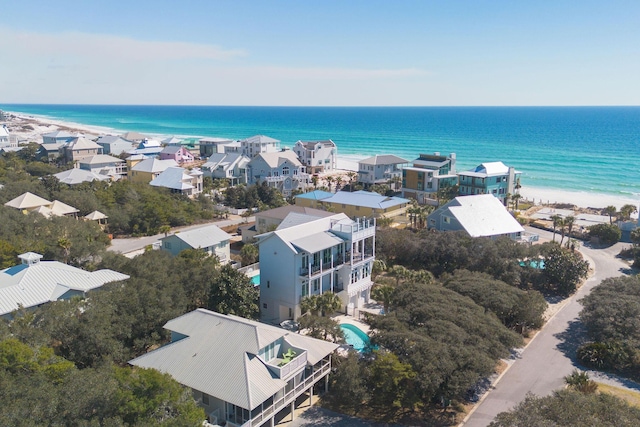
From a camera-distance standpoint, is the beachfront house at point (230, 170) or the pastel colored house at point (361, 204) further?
the beachfront house at point (230, 170)

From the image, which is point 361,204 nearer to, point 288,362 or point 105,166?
point 288,362

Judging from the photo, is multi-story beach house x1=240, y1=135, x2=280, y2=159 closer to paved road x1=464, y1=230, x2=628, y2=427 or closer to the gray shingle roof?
paved road x1=464, y1=230, x2=628, y2=427

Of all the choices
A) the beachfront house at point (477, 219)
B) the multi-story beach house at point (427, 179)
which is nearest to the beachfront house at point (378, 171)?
the multi-story beach house at point (427, 179)

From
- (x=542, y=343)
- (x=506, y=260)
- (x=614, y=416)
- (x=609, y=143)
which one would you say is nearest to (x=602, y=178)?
(x=609, y=143)

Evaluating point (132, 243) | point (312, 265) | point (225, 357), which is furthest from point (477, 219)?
point (225, 357)

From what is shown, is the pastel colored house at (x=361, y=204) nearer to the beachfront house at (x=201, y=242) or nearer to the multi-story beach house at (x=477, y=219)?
the multi-story beach house at (x=477, y=219)

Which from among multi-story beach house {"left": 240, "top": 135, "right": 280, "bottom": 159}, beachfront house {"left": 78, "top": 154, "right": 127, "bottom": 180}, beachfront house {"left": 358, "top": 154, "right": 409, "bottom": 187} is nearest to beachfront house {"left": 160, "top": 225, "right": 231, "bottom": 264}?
beachfront house {"left": 78, "top": 154, "right": 127, "bottom": 180}
